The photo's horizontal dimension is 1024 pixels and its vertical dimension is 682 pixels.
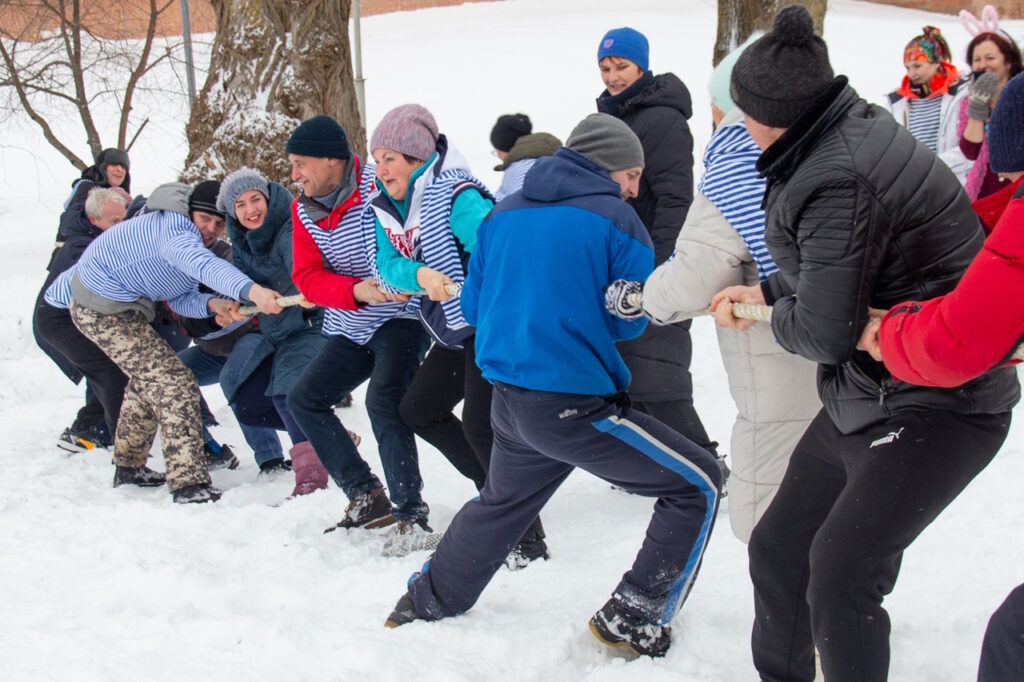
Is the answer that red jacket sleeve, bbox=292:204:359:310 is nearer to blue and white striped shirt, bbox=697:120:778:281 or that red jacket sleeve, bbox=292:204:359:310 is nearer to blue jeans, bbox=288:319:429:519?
blue jeans, bbox=288:319:429:519

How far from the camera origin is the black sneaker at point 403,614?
3.37 metres

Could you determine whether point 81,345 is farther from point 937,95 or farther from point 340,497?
point 937,95

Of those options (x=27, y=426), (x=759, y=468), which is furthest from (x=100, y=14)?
(x=759, y=468)

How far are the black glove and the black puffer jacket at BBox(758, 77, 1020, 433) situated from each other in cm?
69

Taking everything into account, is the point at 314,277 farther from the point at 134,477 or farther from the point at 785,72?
the point at 785,72

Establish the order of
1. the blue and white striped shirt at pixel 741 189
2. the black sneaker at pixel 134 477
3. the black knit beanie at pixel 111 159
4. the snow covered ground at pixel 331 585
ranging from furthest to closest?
the black knit beanie at pixel 111 159 < the black sneaker at pixel 134 477 < the snow covered ground at pixel 331 585 < the blue and white striped shirt at pixel 741 189

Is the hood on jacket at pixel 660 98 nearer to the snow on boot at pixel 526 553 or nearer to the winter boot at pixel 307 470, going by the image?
the snow on boot at pixel 526 553

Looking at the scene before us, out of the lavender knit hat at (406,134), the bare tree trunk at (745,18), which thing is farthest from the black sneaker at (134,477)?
the bare tree trunk at (745,18)

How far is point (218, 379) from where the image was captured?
5852 mm

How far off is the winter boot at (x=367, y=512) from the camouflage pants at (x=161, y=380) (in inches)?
51.2

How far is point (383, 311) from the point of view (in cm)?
433

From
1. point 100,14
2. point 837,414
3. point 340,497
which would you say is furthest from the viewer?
point 100,14

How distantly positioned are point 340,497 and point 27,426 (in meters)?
3.19

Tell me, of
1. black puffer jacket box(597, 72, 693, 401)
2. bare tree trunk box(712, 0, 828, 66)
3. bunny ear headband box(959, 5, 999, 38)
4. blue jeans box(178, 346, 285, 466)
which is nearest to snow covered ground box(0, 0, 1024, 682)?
blue jeans box(178, 346, 285, 466)
